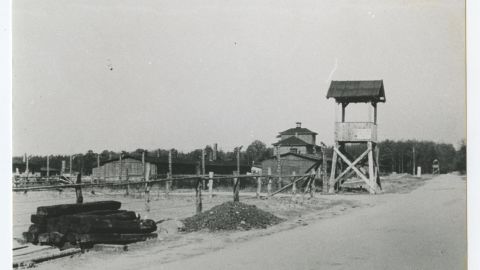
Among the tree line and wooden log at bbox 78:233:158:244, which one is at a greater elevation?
the tree line

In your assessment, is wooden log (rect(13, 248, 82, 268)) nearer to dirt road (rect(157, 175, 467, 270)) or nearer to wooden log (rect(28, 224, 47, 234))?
wooden log (rect(28, 224, 47, 234))

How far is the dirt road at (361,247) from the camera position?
34.5 ft

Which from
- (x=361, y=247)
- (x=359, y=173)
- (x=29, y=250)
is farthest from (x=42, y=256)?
(x=359, y=173)

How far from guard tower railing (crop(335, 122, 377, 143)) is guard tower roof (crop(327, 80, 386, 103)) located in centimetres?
277

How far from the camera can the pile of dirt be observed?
15.5 metres

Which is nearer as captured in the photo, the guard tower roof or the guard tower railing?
the guard tower roof

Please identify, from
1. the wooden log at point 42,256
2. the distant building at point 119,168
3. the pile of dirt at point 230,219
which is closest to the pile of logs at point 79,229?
the wooden log at point 42,256

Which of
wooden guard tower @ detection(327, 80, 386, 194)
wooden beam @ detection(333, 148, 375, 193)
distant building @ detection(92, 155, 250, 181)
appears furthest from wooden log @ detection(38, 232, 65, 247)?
distant building @ detection(92, 155, 250, 181)

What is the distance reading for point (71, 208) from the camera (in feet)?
45.2

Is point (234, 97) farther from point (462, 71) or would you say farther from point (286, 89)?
point (462, 71)

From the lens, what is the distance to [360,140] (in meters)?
25.3

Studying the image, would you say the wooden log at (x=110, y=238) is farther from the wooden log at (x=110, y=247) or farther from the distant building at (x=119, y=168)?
the distant building at (x=119, y=168)

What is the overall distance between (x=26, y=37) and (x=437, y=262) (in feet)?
35.9
